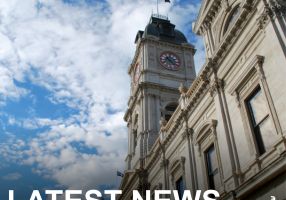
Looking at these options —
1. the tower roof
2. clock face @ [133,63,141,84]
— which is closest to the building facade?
clock face @ [133,63,141,84]

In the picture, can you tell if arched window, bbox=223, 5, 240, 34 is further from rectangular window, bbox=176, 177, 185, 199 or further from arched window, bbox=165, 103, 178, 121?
arched window, bbox=165, 103, 178, 121

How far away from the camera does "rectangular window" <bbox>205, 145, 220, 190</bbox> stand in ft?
62.8

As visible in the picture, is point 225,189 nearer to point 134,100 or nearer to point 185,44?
point 134,100

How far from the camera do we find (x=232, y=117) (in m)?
17.8

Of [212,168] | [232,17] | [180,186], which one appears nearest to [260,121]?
[212,168]

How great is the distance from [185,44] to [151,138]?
15.4 m

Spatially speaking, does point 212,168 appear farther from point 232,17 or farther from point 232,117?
point 232,17

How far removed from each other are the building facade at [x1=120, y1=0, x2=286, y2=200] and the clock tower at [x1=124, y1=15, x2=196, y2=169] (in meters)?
4.90

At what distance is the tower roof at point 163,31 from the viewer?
4583cm

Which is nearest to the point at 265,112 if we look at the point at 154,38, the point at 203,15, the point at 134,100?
the point at 203,15

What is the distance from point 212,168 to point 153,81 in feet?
68.9

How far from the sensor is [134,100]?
4109 centimetres

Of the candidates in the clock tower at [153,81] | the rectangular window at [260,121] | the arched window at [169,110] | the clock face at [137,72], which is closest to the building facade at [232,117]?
the rectangular window at [260,121]

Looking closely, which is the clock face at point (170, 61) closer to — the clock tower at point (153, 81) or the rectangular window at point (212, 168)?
the clock tower at point (153, 81)
